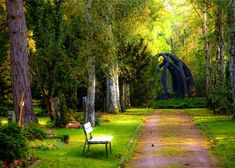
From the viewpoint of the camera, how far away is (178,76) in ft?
196

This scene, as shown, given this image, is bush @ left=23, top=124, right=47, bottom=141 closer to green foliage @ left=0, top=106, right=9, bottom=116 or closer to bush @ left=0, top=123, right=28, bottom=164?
bush @ left=0, top=123, right=28, bottom=164

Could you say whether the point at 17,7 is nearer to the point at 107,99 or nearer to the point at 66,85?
the point at 66,85

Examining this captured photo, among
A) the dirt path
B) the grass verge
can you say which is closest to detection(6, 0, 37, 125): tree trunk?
the grass verge

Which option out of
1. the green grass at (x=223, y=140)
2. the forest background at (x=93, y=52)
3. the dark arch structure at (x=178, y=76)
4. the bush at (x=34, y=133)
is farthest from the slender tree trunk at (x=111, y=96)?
the bush at (x=34, y=133)

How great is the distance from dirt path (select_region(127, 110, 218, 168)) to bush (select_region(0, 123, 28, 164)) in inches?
131

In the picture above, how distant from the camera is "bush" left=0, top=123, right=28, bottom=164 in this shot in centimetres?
1264

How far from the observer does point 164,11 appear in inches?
1975

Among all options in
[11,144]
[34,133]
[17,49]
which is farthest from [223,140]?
[11,144]

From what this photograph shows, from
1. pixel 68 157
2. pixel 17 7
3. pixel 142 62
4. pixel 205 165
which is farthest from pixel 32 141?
pixel 142 62

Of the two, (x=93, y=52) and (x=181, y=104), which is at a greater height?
(x=93, y=52)

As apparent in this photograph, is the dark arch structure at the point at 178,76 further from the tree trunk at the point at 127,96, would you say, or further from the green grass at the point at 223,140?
the green grass at the point at 223,140

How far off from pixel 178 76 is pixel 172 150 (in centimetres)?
4267

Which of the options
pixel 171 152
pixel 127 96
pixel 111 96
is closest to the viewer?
pixel 171 152

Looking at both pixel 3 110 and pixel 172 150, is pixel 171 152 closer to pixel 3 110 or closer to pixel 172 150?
pixel 172 150
